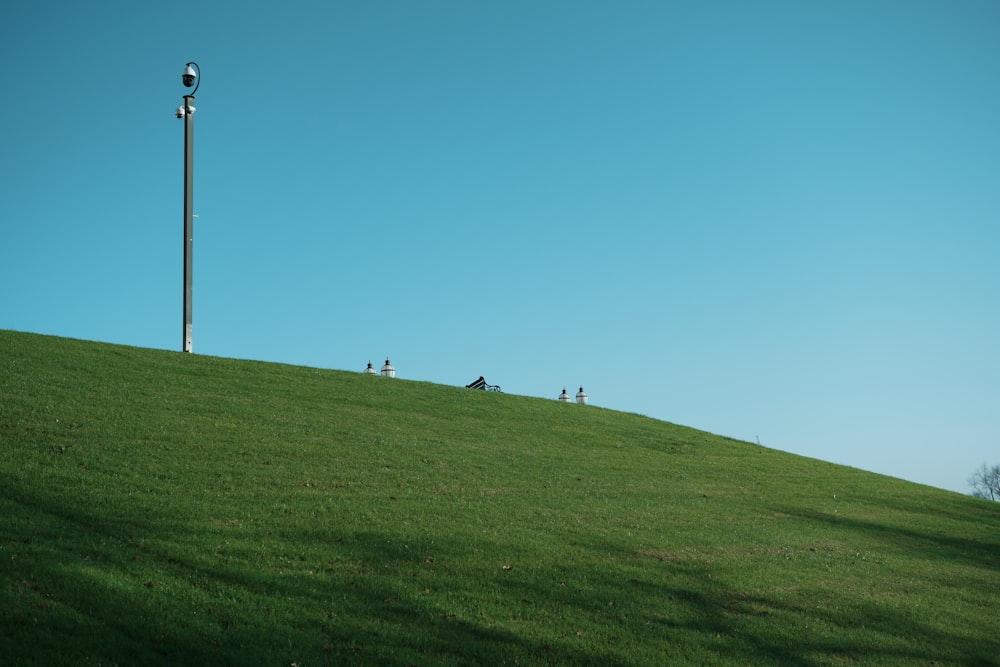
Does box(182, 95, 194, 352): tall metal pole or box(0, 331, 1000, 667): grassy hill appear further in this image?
box(182, 95, 194, 352): tall metal pole

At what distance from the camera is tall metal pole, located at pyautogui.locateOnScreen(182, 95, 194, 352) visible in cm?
3100

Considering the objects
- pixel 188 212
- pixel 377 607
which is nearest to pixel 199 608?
pixel 377 607

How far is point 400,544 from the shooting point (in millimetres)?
14219

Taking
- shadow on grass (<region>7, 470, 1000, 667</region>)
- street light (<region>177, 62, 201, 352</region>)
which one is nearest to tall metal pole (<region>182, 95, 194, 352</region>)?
street light (<region>177, 62, 201, 352</region>)

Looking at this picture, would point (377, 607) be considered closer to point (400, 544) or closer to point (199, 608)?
point (199, 608)

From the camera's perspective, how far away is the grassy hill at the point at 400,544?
10.1m

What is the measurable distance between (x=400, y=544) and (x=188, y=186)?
22079 mm

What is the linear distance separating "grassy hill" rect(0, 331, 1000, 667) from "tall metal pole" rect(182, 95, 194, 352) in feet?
8.17

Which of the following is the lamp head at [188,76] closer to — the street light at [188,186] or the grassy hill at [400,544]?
the street light at [188,186]

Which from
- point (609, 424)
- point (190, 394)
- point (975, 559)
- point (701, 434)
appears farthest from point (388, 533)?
point (701, 434)

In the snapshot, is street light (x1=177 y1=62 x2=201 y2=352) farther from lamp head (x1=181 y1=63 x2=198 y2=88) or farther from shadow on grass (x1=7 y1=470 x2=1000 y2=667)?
shadow on grass (x1=7 y1=470 x2=1000 y2=667)

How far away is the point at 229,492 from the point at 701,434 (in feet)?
83.0

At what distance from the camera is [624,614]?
496 inches

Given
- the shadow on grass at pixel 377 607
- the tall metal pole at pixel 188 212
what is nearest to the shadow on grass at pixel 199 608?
the shadow on grass at pixel 377 607
